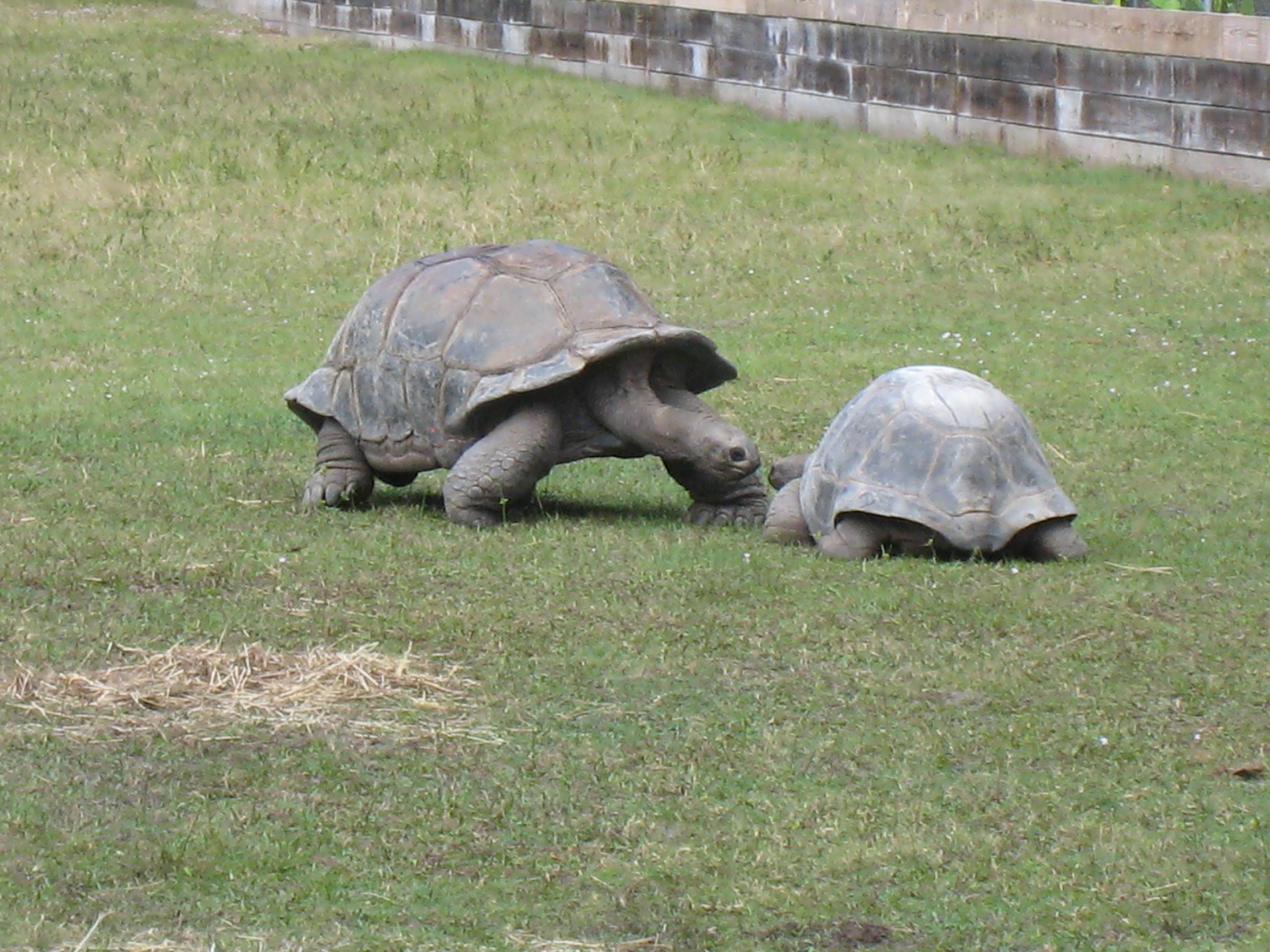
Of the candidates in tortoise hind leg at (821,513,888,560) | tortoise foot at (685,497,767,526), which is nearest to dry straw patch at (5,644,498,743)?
tortoise hind leg at (821,513,888,560)

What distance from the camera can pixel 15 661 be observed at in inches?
240

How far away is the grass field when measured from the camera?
4.53 m

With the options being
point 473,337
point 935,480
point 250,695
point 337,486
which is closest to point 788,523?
point 935,480

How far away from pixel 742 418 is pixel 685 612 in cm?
370

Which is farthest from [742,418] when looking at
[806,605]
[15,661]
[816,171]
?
[816,171]

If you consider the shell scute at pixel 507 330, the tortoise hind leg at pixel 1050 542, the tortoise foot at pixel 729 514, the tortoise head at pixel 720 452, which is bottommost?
the tortoise foot at pixel 729 514

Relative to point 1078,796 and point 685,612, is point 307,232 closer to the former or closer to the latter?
point 685,612

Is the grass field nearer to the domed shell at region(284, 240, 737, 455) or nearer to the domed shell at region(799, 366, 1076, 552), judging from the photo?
the domed shell at region(799, 366, 1076, 552)

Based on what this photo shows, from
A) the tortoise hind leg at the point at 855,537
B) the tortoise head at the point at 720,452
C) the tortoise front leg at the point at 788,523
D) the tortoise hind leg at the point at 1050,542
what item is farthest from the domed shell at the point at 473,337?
the tortoise hind leg at the point at 1050,542

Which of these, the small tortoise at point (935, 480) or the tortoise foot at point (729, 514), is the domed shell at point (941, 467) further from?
the tortoise foot at point (729, 514)

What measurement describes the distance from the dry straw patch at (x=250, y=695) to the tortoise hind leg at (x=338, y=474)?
7.45 ft

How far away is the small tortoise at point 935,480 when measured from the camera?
7234 mm

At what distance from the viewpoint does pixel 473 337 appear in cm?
812

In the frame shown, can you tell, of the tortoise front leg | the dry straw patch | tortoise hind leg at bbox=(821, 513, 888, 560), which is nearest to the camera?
the dry straw patch
